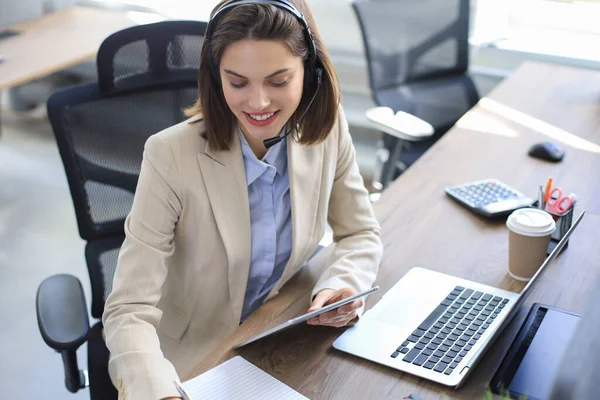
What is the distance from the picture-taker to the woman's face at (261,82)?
1.19m

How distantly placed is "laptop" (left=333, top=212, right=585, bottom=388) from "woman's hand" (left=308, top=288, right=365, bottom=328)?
23mm

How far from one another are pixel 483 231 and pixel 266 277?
503mm

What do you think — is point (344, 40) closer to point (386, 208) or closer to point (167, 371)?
point (386, 208)

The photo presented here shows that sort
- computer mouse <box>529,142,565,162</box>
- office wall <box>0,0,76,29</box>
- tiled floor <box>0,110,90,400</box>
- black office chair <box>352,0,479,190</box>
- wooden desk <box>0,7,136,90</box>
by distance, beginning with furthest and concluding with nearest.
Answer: office wall <box>0,0,76,29</box> < wooden desk <box>0,7,136,90</box> < black office chair <box>352,0,479,190</box> < tiled floor <box>0,110,90,400</box> < computer mouse <box>529,142,565,162</box>

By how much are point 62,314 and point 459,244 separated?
2.67 ft

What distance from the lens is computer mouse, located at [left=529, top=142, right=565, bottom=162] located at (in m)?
Result: 1.90

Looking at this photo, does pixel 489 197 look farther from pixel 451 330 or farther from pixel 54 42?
pixel 54 42

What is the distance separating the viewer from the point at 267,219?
4.55 feet

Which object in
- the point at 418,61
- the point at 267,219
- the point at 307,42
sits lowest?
the point at 418,61

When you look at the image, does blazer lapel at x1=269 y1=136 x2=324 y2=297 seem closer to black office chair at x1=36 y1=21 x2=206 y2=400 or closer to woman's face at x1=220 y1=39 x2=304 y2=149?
woman's face at x1=220 y1=39 x2=304 y2=149

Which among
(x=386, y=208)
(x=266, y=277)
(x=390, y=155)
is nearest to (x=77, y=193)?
(x=266, y=277)

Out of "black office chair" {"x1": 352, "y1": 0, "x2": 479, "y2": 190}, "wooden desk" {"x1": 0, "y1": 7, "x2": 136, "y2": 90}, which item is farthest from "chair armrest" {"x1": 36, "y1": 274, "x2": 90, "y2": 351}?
"wooden desk" {"x1": 0, "y1": 7, "x2": 136, "y2": 90}

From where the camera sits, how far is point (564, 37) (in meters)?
3.11

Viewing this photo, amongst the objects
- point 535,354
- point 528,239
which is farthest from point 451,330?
point 528,239
